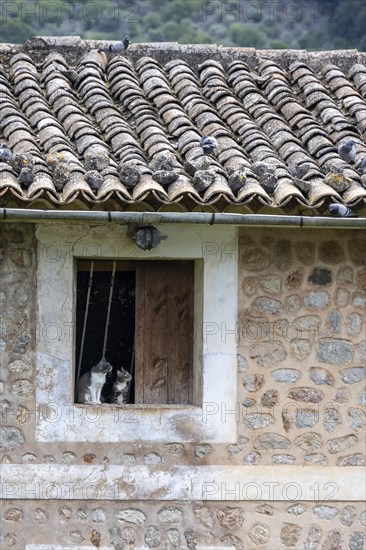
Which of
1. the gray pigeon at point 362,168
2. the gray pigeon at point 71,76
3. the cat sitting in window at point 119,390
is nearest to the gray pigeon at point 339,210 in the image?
the gray pigeon at point 362,168

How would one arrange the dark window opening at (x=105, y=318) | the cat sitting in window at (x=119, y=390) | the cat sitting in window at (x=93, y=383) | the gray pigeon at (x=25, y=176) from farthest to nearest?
the dark window opening at (x=105, y=318) < the cat sitting in window at (x=119, y=390) < the cat sitting in window at (x=93, y=383) < the gray pigeon at (x=25, y=176)

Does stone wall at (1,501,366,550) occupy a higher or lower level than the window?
lower

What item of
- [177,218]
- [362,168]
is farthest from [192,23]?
[177,218]

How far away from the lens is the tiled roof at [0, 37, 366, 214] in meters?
7.43

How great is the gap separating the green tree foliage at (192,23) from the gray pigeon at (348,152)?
13095 millimetres

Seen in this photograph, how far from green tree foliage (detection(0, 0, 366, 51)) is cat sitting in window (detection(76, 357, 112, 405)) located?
1378 centimetres

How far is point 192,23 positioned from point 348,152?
1690 cm

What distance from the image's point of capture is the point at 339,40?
2267cm

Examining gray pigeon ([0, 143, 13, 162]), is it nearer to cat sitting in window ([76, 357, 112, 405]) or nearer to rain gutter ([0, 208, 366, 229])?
rain gutter ([0, 208, 366, 229])

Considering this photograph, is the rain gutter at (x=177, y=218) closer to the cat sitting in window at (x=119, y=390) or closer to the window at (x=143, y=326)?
the window at (x=143, y=326)

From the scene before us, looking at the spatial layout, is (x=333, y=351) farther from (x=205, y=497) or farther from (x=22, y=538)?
(x=22, y=538)

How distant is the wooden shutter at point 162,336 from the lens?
27.2 feet

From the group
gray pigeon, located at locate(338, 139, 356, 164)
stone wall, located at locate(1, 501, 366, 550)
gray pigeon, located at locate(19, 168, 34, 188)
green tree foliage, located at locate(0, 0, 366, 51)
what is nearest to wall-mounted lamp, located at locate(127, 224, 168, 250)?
gray pigeon, located at locate(19, 168, 34, 188)

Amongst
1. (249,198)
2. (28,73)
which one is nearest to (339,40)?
(28,73)
